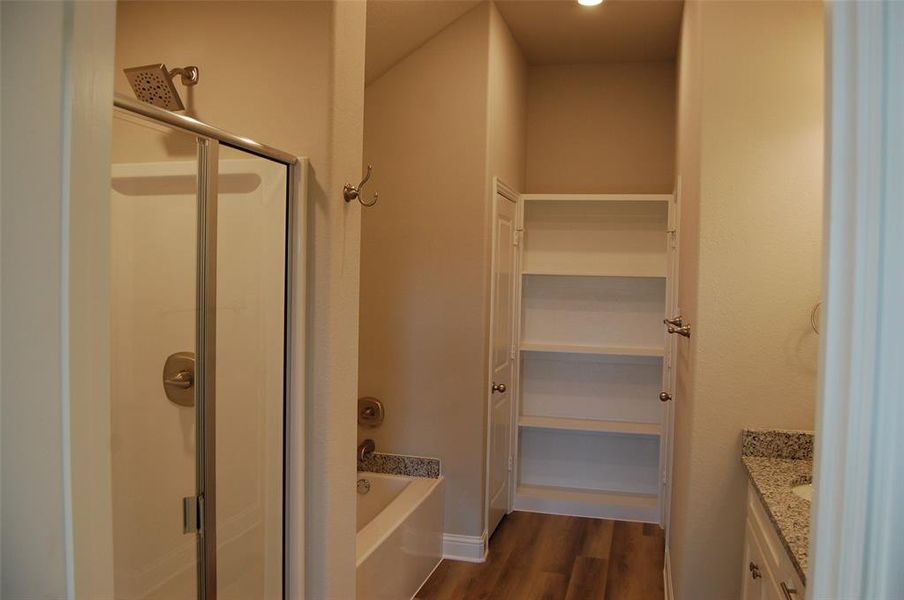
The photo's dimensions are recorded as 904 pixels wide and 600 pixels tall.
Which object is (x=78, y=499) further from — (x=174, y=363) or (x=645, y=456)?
(x=645, y=456)

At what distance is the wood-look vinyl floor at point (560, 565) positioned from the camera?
3361mm

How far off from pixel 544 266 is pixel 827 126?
381 cm

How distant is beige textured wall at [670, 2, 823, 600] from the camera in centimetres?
231

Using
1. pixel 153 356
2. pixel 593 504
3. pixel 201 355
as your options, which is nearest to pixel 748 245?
pixel 201 355

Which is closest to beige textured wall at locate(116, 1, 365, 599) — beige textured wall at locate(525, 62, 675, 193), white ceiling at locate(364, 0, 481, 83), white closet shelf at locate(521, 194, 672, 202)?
white ceiling at locate(364, 0, 481, 83)

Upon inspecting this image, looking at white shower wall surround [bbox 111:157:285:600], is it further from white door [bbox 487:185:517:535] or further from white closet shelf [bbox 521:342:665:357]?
white closet shelf [bbox 521:342:665:357]

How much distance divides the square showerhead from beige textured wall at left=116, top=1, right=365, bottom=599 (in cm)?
9

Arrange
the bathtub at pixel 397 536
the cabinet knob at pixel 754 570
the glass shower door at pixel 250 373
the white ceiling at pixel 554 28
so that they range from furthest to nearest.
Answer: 1. the white ceiling at pixel 554 28
2. the bathtub at pixel 397 536
3. the cabinet knob at pixel 754 570
4. the glass shower door at pixel 250 373

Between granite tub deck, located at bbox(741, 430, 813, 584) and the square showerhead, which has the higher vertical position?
the square showerhead

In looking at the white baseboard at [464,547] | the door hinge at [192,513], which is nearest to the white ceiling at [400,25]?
the door hinge at [192,513]

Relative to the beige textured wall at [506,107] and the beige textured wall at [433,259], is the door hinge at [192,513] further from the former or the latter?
the beige textured wall at [506,107]

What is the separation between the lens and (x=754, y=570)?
6.83ft

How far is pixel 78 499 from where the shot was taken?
0.74 metres

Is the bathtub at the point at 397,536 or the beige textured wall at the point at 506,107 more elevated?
the beige textured wall at the point at 506,107
